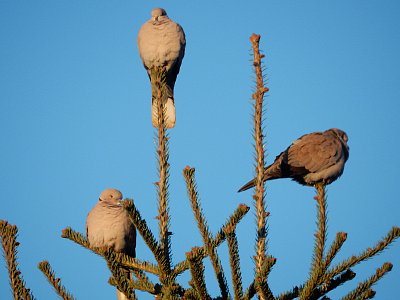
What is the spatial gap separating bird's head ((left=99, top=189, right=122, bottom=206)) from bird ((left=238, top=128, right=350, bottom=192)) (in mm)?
1668

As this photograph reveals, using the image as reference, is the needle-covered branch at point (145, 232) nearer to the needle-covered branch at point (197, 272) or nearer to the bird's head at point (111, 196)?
the needle-covered branch at point (197, 272)

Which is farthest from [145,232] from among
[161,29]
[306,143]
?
[161,29]

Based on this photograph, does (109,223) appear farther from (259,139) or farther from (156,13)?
(156,13)

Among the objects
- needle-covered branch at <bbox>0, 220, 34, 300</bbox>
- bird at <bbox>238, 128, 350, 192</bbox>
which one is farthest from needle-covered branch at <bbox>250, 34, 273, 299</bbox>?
bird at <bbox>238, 128, 350, 192</bbox>

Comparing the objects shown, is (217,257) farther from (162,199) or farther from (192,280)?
(162,199)

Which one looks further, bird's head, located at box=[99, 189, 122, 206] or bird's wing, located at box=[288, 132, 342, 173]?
bird's wing, located at box=[288, 132, 342, 173]

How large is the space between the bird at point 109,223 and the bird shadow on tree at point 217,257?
2.20 m

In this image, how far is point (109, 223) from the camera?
579 cm

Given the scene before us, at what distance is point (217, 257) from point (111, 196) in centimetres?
308

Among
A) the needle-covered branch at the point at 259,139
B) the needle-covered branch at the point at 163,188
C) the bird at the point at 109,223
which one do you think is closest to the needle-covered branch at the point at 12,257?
the needle-covered branch at the point at 163,188

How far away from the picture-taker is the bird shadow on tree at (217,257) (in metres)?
2.97

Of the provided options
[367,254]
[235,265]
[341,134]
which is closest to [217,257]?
[235,265]

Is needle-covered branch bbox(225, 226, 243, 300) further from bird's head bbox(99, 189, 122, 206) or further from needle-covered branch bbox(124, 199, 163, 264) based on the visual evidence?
bird's head bbox(99, 189, 122, 206)

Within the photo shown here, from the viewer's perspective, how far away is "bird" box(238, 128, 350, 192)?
639cm
